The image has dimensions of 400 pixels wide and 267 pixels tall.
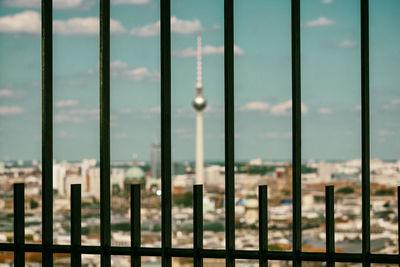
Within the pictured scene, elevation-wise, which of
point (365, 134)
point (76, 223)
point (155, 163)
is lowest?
point (155, 163)

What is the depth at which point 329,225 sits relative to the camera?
1.40m

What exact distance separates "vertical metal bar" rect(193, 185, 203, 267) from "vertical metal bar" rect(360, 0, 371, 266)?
16.3 inches

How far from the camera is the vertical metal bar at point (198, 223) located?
57.8 inches

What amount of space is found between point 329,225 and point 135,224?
0.53 m

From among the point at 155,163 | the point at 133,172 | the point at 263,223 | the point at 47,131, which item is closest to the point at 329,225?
the point at 263,223

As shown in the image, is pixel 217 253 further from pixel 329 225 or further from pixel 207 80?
pixel 207 80

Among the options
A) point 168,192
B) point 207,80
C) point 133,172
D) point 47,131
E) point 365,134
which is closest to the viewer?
point 365,134

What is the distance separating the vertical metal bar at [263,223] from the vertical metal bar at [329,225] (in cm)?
15

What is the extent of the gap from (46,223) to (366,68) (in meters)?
1.01

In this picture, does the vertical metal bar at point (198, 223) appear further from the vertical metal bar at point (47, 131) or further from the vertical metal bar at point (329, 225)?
the vertical metal bar at point (47, 131)

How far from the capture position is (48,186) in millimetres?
1668

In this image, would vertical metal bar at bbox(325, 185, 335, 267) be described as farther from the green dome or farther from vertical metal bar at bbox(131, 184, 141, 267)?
the green dome

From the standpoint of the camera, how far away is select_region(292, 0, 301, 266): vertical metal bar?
1410 mm

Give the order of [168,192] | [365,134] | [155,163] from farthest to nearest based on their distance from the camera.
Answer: [155,163] → [168,192] → [365,134]
